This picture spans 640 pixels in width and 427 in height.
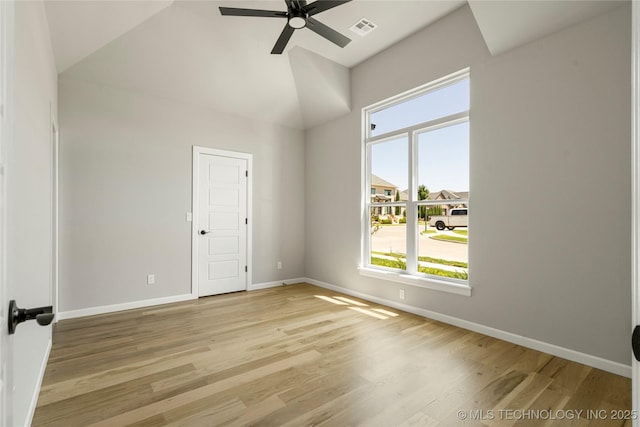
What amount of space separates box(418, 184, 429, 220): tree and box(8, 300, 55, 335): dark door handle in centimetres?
371

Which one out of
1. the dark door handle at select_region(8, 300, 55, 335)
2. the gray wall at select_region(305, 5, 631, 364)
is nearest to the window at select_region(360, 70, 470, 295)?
the gray wall at select_region(305, 5, 631, 364)

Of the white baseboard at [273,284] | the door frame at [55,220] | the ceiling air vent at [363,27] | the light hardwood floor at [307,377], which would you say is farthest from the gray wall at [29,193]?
the ceiling air vent at [363,27]

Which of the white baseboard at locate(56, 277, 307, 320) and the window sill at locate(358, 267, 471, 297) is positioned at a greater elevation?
the window sill at locate(358, 267, 471, 297)

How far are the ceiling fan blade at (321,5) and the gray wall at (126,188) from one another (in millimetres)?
2655

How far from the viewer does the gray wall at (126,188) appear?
12.0ft

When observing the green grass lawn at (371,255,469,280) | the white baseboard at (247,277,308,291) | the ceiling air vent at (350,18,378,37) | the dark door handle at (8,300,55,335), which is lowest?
the white baseboard at (247,277,308,291)

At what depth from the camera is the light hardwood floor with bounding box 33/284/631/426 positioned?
74.9 inches

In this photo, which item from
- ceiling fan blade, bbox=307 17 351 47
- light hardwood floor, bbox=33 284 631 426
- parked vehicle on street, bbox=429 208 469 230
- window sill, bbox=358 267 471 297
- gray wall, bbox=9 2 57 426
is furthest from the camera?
parked vehicle on street, bbox=429 208 469 230

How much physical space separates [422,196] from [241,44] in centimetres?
304

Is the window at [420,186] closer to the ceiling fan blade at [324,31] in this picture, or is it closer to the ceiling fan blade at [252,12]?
the ceiling fan blade at [324,31]

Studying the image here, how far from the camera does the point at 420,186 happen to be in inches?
155

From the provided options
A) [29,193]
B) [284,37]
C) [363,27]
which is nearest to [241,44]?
[284,37]

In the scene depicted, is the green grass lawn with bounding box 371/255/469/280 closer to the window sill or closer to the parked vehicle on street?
the window sill

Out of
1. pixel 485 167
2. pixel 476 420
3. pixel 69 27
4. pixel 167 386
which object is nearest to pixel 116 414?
pixel 167 386
